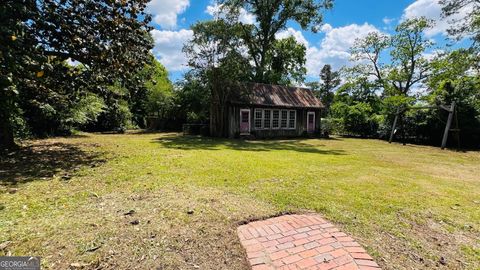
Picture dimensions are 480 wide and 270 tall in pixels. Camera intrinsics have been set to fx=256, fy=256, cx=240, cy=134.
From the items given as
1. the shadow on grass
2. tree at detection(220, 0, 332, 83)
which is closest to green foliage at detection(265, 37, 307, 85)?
tree at detection(220, 0, 332, 83)

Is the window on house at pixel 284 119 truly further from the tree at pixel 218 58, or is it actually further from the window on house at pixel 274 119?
the tree at pixel 218 58

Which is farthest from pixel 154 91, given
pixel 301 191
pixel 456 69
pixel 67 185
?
pixel 456 69

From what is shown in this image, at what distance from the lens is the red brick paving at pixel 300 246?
2.68 meters

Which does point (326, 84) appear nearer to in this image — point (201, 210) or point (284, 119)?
point (284, 119)

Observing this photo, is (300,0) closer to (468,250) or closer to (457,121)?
(457,121)

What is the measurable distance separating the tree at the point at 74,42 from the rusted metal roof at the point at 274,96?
970cm

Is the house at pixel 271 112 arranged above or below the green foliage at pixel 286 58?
below

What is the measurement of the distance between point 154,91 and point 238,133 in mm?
10794

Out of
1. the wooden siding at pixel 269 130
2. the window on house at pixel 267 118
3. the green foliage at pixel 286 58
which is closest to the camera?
the wooden siding at pixel 269 130

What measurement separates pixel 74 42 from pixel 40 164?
11.1 feet

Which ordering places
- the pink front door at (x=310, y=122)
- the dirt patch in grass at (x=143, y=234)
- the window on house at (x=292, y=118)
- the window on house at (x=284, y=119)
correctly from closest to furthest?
the dirt patch in grass at (x=143, y=234)
the window on house at (x=284, y=119)
the window on house at (x=292, y=118)
the pink front door at (x=310, y=122)

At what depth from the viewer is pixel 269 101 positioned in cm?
1889

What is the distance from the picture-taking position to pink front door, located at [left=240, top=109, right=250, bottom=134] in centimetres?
1778

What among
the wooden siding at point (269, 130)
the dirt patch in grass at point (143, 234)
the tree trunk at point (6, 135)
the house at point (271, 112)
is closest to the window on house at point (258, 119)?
the house at point (271, 112)
